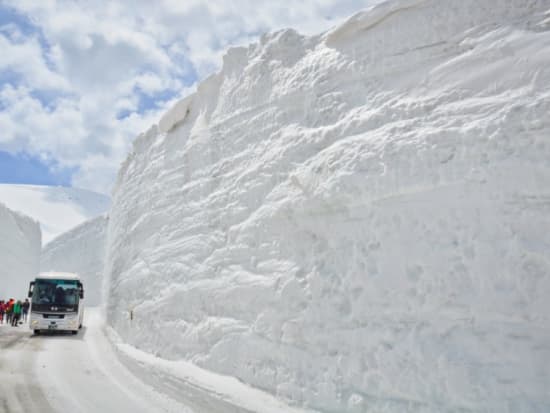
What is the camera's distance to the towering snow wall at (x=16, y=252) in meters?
37.2

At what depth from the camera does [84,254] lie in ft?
158

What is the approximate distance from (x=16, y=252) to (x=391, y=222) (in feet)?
133

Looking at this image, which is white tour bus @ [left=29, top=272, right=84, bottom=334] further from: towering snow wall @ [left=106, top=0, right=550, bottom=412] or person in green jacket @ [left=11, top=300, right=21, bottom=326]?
towering snow wall @ [left=106, top=0, right=550, bottom=412]

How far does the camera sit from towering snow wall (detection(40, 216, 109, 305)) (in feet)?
148

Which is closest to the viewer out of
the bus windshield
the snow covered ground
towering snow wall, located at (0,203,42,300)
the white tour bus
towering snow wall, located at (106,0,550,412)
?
towering snow wall, located at (106,0,550,412)

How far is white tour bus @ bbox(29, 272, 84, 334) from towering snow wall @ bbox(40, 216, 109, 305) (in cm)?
2885

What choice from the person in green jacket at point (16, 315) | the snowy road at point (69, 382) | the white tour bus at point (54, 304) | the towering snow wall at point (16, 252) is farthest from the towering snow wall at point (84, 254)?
the snowy road at point (69, 382)

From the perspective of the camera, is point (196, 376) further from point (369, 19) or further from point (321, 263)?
point (369, 19)

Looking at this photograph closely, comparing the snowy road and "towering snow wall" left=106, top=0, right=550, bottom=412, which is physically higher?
"towering snow wall" left=106, top=0, right=550, bottom=412

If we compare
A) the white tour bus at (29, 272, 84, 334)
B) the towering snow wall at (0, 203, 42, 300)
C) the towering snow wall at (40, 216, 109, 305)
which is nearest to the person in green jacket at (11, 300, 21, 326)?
the white tour bus at (29, 272, 84, 334)

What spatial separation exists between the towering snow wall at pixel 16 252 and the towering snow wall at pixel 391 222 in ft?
110

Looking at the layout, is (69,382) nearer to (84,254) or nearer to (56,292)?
(56,292)

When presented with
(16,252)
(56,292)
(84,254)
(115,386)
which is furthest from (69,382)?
(84,254)

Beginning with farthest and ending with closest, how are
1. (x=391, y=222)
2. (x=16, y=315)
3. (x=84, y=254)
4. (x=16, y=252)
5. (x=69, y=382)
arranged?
(x=84, y=254)
(x=16, y=252)
(x=16, y=315)
(x=69, y=382)
(x=391, y=222)
